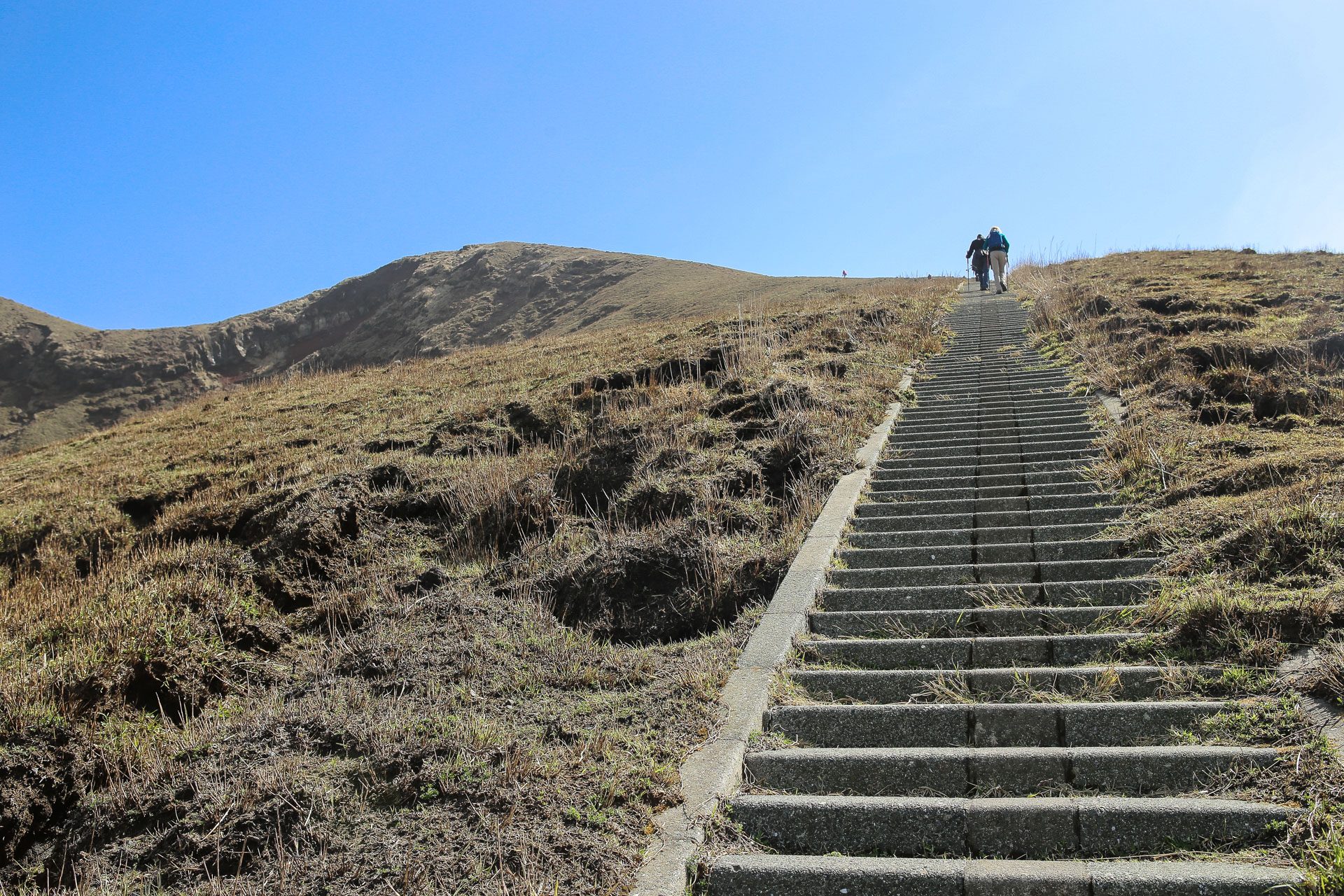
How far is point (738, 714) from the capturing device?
413 centimetres

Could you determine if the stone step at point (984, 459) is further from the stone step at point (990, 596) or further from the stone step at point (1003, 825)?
the stone step at point (1003, 825)

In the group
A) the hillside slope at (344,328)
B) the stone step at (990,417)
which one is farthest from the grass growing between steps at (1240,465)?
the hillside slope at (344,328)

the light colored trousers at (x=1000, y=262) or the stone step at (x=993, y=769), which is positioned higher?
the light colored trousers at (x=1000, y=262)

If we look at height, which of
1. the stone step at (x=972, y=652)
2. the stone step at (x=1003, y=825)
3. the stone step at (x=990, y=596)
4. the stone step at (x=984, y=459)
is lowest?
the stone step at (x=1003, y=825)

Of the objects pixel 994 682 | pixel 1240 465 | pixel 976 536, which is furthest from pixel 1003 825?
pixel 1240 465

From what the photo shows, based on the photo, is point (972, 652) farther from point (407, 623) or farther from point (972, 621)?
point (407, 623)

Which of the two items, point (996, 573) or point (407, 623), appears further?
point (407, 623)

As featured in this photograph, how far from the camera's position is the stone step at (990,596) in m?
5.02

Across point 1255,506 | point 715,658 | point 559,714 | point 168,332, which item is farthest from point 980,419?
point 168,332

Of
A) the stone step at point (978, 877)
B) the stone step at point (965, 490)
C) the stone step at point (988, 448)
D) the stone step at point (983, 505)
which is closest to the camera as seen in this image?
the stone step at point (978, 877)

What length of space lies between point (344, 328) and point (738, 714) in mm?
65697

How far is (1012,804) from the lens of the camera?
324cm

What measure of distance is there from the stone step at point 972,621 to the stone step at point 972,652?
170 mm

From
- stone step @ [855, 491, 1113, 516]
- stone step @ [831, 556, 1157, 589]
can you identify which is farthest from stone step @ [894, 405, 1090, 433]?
stone step @ [831, 556, 1157, 589]
